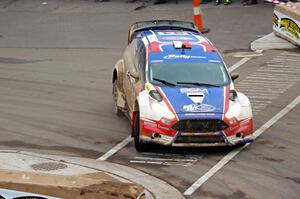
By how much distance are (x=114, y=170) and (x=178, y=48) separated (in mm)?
3661

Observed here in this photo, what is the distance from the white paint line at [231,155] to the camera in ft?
45.5

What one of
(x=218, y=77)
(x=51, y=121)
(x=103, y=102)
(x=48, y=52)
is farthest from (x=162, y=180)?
(x=48, y=52)

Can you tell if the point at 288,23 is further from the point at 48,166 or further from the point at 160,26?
the point at 48,166

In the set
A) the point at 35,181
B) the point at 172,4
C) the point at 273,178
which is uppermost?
the point at 35,181

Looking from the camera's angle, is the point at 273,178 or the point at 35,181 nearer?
the point at 35,181

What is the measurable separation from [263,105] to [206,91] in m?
3.91

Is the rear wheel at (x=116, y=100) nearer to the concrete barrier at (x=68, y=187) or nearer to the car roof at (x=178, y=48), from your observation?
the car roof at (x=178, y=48)

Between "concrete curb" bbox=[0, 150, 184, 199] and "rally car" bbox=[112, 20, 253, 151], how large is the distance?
37.9 inches

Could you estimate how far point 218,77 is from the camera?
659 inches

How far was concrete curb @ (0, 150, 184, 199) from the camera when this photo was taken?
13539mm

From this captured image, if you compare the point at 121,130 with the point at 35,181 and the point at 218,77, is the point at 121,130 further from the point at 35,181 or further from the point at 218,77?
the point at 35,181

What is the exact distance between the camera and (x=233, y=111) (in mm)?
15633

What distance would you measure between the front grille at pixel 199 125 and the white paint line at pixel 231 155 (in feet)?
2.01

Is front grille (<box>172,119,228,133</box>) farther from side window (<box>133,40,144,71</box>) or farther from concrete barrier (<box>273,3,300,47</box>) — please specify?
concrete barrier (<box>273,3,300,47</box>)
